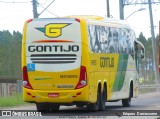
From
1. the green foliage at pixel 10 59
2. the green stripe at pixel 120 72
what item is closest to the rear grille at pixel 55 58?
the green stripe at pixel 120 72

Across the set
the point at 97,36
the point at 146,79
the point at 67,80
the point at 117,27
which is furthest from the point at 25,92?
the point at 146,79

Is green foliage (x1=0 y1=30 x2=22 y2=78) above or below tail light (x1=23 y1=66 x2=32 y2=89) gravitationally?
above

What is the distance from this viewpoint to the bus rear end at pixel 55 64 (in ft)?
84.3

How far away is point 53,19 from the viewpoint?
26125 mm

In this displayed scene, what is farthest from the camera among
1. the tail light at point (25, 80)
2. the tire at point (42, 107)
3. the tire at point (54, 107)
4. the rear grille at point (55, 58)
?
the tire at point (54, 107)

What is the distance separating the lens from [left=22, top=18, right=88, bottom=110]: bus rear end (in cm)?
2570

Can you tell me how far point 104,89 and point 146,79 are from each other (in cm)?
6381

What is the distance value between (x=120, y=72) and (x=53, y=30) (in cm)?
584

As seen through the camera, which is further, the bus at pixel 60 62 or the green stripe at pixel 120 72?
the green stripe at pixel 120 72

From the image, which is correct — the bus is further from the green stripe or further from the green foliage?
the green foliage

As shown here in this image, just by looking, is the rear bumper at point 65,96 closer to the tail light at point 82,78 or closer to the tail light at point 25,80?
the tail light at point 82,78

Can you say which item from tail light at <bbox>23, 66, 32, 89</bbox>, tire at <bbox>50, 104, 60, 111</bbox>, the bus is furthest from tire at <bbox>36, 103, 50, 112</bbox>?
tail light at <bbox>23, 66, 32, 89</bbox>

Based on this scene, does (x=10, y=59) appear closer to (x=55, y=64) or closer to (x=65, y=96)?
(x=55, y=64)

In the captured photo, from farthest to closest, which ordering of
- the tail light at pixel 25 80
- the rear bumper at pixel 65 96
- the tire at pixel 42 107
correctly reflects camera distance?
the tire at pixel 42 107 → the tail light at pixel 25 80 → the rear bumper at pixel 65 96
